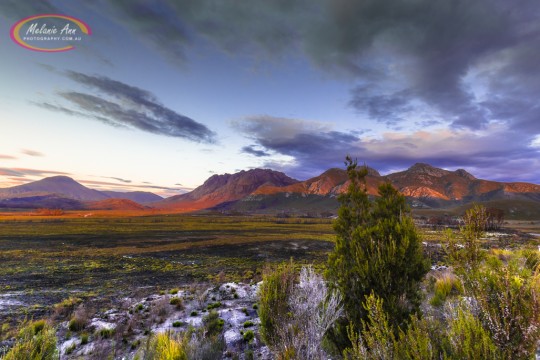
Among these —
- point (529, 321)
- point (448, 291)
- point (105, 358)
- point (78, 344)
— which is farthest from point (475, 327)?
point (78, 344)

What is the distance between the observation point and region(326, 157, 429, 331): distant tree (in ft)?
23.2

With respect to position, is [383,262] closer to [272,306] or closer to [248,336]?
[272,306]

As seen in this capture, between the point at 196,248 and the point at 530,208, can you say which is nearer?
the point at 196,248

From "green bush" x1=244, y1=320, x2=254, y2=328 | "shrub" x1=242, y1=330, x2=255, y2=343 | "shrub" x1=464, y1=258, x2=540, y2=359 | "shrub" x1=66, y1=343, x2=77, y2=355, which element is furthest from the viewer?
"green bush" x1=244, y1=320, x2=254, y2=328

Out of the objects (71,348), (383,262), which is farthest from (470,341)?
(71,348)

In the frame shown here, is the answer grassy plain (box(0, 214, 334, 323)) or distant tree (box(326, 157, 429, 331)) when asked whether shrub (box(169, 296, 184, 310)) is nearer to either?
grassy plain (box(0, 214, 334, 323))

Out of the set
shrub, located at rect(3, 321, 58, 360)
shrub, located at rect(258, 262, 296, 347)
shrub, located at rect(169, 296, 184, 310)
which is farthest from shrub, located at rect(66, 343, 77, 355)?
shrub, located at rect(258, 262, 296, 347)

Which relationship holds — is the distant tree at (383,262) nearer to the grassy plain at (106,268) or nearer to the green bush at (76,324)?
the grassy plain at (106,268)

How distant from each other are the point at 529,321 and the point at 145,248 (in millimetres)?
53253

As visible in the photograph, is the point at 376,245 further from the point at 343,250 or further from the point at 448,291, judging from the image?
the point at 448,291

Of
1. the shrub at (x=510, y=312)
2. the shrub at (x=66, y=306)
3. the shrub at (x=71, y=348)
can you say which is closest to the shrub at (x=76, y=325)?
the shrub at (x=71, y=348)

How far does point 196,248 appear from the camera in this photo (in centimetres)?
5028

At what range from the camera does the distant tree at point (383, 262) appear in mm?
7086

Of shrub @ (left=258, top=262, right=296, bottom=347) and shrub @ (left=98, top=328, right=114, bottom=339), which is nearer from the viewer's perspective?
shrub @ (left=258, top=262, right=296, bottom=347)
